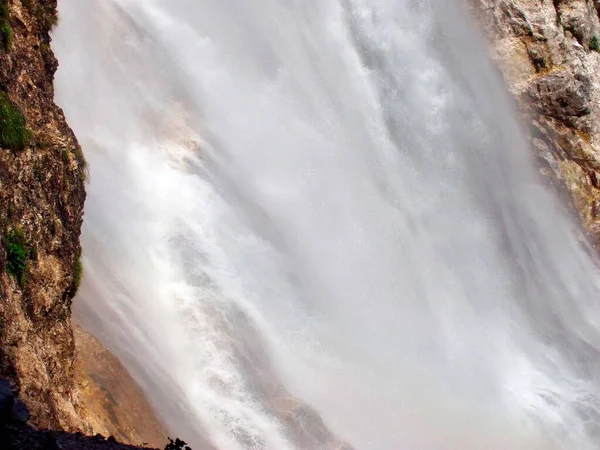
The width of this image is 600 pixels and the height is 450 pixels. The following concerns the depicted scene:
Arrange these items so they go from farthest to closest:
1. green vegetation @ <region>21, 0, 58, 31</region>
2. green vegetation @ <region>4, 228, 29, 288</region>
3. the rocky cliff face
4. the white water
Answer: the white water < green vegetation @ <region>21, 0, 58, 31</region> < green vegetation @ <region>4, 228, 29, 288</region> < the rocky cliff face

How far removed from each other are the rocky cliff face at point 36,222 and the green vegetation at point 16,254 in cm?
1

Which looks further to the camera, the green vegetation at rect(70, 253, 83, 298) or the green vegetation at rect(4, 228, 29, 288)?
the green vegetation at rect(70, 253, 83, 298)

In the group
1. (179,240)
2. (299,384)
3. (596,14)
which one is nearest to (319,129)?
(179,240)

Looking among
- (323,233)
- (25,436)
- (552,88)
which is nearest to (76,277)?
(25,436)

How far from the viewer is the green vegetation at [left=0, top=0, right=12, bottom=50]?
9195 millimetres

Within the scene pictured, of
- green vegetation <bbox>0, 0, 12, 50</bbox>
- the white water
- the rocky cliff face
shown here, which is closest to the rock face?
the white water

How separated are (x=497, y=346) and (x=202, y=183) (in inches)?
469

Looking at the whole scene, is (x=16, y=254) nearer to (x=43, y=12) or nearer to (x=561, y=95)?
(x=43, y=12)

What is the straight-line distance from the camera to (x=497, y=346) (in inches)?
850

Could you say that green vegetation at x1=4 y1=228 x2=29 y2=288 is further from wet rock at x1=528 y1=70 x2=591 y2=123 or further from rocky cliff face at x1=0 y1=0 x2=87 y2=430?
Result: wet rock at x1=528 y1=70 x2=591 y2=123

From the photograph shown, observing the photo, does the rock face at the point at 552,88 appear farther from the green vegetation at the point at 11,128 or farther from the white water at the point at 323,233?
the green vegetation at the point at 11,128

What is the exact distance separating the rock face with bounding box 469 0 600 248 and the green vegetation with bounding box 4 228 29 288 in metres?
20.3

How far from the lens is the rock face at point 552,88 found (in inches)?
944

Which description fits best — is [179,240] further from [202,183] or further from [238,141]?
[238,141]
